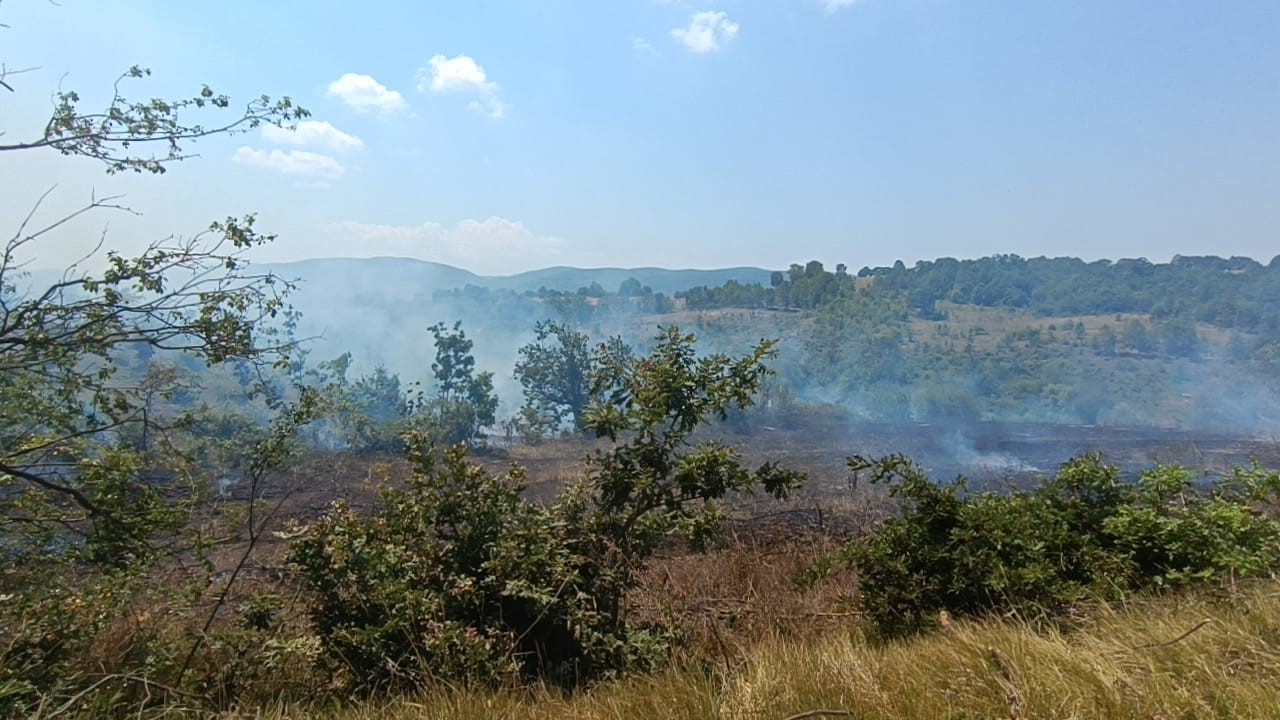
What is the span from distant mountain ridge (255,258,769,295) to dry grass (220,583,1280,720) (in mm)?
43881

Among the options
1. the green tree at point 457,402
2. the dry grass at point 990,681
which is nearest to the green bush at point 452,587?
the dry grass at point 990,681

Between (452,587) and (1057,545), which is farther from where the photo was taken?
(1057,545)

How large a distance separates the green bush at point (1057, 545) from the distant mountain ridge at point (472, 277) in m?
43.6

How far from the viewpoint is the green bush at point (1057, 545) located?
4086 mm

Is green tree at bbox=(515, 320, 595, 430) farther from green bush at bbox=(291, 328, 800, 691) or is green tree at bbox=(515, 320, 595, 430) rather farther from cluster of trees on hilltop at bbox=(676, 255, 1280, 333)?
cluster of trees on hilltop at bbox=(676, 255, 1280, 333)

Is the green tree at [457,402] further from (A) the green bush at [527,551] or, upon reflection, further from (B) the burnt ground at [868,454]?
(A) the green bush at [527,551]

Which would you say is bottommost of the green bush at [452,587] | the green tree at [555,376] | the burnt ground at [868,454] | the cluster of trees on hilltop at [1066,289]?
the burnt ground at [868,454]

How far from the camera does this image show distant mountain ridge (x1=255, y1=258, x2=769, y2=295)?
2211 inches

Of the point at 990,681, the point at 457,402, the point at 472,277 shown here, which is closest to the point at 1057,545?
the point at 990,681

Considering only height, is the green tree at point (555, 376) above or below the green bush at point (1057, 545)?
below

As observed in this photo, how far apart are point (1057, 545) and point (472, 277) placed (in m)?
77.0

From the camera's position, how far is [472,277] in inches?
3046

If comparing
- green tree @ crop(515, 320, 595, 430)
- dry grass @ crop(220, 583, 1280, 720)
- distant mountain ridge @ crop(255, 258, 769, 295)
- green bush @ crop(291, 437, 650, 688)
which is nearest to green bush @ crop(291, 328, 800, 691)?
green bush @ crop(291, 437, 650, 688)

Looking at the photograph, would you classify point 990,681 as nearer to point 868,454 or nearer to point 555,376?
point 868,454
